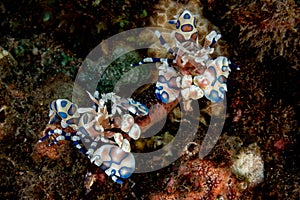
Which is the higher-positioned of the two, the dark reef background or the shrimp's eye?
the shrimp's eye

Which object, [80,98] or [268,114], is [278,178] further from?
[80,98]

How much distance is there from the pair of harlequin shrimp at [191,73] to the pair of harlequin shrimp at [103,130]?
41 centimetres

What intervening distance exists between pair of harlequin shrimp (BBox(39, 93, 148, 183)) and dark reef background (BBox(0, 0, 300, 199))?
9.1 inches

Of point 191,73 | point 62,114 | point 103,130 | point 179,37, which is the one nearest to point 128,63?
point 179,37

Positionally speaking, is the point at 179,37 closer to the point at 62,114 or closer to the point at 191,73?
the point at 191,73

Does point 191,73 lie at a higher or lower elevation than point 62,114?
higher

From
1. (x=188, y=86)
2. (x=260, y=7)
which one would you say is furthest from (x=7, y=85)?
(x=260, y=7)

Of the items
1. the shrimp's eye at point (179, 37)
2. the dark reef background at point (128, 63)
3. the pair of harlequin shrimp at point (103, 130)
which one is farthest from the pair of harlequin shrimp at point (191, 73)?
the dark reef background at point (128, 63)

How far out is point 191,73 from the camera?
4145 millimetres

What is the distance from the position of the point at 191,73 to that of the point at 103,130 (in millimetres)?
1267

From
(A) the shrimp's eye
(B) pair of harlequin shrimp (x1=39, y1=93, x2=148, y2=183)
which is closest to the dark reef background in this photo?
(B) pair of harlequin shrimp (x1=39, y1=93, x2=148, y2=183)

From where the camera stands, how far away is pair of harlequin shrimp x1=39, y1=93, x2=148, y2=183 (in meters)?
3.88

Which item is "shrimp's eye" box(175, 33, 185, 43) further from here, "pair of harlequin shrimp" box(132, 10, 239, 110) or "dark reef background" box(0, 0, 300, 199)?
"dark reef background" box(0, 0, 300, 199)

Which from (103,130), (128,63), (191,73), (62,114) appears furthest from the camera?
(128,63)
